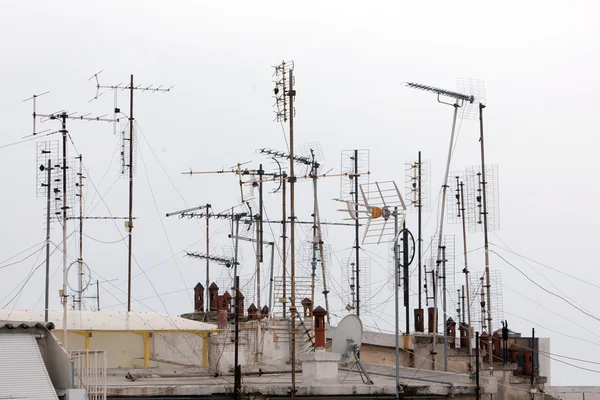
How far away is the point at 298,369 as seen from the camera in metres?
32.8

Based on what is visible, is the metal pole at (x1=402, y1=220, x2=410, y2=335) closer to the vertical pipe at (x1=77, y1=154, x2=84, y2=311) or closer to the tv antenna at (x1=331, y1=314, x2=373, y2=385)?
the tv antenna at (x1=331, y1=314, x2=373, y2=385)

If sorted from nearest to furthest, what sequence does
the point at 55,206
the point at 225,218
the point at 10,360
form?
the point at 10,360 < the point at 55,206 < the point at 225,218

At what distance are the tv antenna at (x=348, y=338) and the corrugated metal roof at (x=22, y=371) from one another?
8.76 metres

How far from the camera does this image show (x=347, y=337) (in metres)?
26.0

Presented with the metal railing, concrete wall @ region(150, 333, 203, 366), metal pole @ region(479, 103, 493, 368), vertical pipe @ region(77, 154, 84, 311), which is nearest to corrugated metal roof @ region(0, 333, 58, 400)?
the metal railing

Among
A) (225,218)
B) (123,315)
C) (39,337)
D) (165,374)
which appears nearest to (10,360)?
(39,337)

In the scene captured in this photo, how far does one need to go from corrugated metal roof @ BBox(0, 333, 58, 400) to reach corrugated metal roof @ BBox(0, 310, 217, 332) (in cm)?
1339

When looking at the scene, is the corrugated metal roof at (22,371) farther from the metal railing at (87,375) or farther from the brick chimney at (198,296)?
the brick chimney at (198,296)

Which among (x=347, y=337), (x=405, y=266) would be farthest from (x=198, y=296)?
(x=347, y=337)

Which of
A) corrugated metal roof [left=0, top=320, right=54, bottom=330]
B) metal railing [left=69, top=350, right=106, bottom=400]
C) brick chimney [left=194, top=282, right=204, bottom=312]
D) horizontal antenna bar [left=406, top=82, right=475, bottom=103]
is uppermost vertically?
horizontal antenna bar [left=406, top=82, right=475, bottom=103]

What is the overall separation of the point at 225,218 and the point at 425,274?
820 centimetres

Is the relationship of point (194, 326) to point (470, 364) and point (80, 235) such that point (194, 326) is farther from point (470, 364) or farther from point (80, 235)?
point (470, 364)

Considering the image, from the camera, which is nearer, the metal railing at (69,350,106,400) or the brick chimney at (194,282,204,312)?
the metal railing at (69,350,106,400)

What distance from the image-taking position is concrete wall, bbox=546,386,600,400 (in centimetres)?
4451
